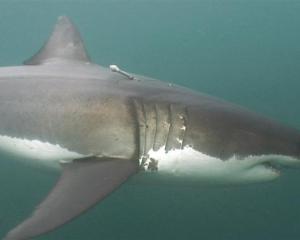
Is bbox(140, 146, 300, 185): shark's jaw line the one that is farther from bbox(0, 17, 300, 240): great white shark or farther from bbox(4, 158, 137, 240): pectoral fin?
bbox(4, 158, 137, 240): pectoral fin

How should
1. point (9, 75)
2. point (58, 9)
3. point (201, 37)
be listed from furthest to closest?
point (58, 9), point (201, 37), point (9, 75)

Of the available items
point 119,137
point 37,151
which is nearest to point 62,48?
point 37,151

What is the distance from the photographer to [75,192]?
2.94m

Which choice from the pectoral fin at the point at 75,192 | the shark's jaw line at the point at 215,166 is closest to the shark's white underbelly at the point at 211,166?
the shark's jaw line at the point at 215,166

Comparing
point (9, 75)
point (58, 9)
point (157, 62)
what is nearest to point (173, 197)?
point (9, 75)

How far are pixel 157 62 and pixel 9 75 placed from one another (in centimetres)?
3186

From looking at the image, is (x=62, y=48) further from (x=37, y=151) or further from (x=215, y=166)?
(x=215, y=166)

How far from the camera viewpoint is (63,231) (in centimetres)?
892

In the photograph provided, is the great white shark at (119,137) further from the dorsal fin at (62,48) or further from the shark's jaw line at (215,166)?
the dorsal fin at (62,48)

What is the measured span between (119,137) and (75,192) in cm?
69

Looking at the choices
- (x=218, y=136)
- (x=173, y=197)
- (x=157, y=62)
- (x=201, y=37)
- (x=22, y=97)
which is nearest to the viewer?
(x=218, y=136)

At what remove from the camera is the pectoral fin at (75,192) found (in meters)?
2.59

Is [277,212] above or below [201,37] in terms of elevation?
below

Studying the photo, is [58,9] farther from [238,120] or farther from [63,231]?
[238,120]
